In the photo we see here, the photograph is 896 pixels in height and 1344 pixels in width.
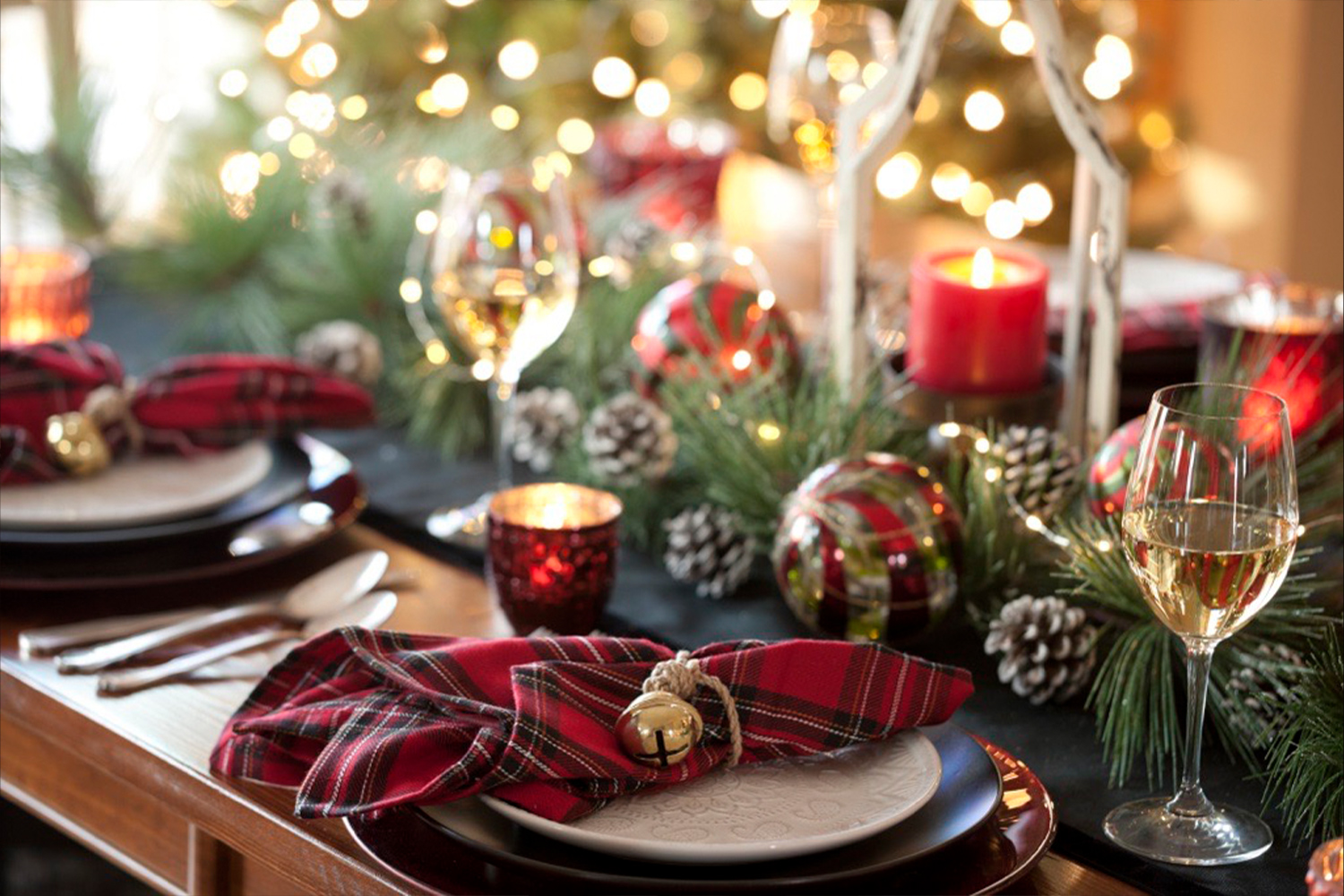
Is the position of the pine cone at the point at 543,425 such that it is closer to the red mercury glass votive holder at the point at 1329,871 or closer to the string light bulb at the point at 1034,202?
the red mercury glass votive holder at the point at 1329,871

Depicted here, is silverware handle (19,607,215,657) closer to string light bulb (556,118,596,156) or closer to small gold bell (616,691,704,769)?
small gold bell (616,691,704,769)

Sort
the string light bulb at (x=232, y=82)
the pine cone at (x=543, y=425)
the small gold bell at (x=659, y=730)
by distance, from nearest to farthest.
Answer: the small gold bell at (x=659, y=730), the pine cone at (x=543, y=425), the string light bulb at (x=232, y=82)

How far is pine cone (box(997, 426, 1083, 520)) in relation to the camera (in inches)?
35.8

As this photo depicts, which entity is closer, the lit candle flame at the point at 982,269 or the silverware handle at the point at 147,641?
the silverware handle at the point at 147,641

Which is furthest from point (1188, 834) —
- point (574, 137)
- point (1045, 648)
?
point (574, 137)

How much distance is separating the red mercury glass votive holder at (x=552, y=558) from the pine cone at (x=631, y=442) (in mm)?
138

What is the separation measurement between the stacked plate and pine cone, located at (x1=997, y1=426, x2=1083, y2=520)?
1.29 feet

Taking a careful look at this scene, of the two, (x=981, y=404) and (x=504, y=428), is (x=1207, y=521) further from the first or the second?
(x=504, y=428)

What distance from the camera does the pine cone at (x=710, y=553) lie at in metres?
0.97

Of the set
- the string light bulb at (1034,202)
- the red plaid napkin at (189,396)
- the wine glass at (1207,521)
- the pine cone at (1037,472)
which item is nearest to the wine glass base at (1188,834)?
the wine glass at (1207,521)

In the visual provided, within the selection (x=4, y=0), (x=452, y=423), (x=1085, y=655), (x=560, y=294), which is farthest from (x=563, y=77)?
(x=1085, y=655)

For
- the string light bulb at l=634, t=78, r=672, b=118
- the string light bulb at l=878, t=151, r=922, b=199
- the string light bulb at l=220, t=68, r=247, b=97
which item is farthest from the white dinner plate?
the string light bulb at l=878, t=151, r=922, b=199

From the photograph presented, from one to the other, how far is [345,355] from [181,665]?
0.48 m

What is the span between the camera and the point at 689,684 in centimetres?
70
